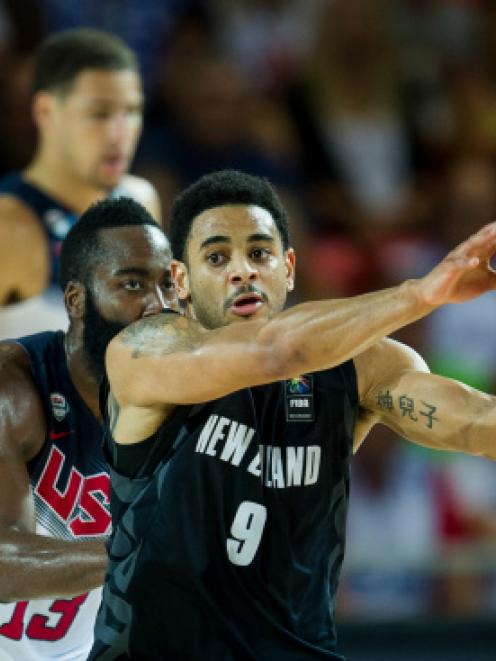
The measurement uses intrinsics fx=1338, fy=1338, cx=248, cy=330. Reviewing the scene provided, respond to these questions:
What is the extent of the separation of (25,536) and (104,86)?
3.01 meters

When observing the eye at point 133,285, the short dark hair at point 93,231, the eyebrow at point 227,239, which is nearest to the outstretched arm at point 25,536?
the short dark hair at point 93,231

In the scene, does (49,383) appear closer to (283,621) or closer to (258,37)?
(283,621)

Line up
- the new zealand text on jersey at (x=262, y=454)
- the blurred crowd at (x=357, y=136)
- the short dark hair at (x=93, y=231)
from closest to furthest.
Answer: the new zealand text on jersey at (x=262, y=454) → the short dark hair at (x=93, y=231) → the blurred crowd at (x=357, y=136)

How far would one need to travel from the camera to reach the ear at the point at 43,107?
6727 mm

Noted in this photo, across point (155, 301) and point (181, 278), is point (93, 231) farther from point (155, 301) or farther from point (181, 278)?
point (181, 278)

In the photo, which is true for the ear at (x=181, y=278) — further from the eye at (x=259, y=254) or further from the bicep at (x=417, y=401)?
the bicep at (x=417, y=401)

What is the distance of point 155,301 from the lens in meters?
4.25

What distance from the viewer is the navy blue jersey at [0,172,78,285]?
6.43 m

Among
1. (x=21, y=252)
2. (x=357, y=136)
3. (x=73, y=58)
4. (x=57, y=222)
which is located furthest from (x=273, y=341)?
(x=357, y=136)


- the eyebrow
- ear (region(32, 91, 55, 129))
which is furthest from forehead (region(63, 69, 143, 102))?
the eyebrow

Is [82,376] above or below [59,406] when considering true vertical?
above

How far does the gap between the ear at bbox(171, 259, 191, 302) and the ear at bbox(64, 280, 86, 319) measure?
2.07 ft

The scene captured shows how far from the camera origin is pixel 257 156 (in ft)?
28.4

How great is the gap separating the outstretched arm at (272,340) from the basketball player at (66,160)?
274 cm
